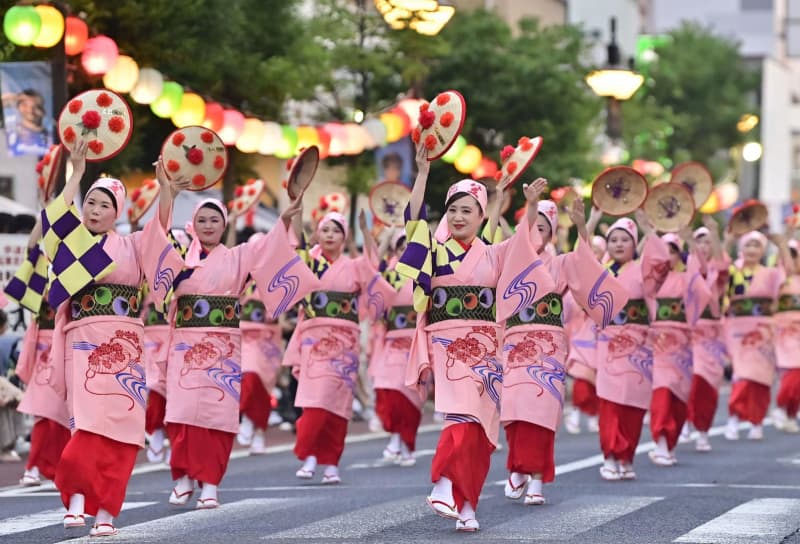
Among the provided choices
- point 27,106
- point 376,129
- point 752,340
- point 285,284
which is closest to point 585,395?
point 752,340

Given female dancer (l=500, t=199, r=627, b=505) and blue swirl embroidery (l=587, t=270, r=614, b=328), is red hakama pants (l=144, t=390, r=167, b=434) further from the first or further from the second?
blue swirl embroidery (l=587, t=270, r=614, b=328)

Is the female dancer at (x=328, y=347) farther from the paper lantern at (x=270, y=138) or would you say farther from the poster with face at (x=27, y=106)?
the paper lantern at (x=270, y=138)

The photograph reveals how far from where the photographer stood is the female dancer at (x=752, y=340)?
A: 60.0 feet

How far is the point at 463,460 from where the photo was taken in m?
9.88

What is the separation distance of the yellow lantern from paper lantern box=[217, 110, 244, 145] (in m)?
2.49

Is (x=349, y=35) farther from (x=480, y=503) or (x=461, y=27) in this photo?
(x=480, y=503)

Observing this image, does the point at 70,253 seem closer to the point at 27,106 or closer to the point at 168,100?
the point at 27,106

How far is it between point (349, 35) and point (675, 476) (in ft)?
38.4

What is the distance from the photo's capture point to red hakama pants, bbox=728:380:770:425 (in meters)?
18.4

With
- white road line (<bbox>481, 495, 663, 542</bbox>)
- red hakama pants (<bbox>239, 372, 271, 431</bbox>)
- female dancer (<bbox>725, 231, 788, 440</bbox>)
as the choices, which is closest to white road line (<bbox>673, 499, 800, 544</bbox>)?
white road line (<bbox>481, 495, 663, 542</bbox>)

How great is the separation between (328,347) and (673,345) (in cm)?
322

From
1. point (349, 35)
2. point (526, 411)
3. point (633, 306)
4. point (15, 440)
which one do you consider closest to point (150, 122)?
point (349, 35)

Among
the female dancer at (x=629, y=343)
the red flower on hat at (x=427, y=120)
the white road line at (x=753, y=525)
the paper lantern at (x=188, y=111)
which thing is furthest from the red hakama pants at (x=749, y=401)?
the red flower on hat at (x=427, y=120)

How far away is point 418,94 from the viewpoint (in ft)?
76.2
